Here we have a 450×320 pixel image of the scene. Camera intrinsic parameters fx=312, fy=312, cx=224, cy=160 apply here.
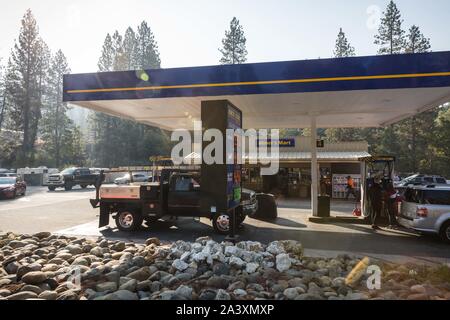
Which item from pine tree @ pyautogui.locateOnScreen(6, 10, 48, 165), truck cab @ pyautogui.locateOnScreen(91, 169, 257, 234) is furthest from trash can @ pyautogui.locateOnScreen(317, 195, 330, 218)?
pine tree @ pyautogui.locateOnScreen(6, 10, 48, 165)

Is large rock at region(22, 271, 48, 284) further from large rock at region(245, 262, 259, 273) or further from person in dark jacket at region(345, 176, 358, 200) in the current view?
person in dark jacket at region(345, 176, 358, 200)

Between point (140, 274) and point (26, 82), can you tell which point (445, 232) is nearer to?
point (140, 274)

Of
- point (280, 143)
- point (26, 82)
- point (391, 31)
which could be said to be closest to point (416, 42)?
point (391, 31)

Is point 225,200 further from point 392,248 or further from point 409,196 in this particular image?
point 409,196

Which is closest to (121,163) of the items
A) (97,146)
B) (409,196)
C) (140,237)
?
(97,146)

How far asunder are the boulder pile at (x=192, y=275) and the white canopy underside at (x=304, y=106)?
6186mm

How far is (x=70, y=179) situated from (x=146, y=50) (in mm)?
40192

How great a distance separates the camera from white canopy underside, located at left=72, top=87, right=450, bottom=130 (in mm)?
11516

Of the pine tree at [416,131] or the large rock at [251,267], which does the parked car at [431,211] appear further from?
the pine tree at [416,131]

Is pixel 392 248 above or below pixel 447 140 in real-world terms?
below

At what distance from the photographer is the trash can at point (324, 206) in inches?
541

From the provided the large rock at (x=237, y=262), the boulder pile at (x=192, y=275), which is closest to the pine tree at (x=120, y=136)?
the boulder pile at (x=192, y=275)

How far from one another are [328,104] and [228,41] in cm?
4469
